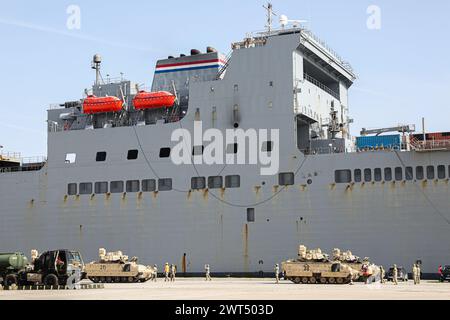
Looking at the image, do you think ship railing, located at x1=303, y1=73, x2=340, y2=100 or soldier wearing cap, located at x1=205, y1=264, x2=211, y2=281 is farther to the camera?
ship railing, located at x1=303, y1=73, x2=340, y2=100

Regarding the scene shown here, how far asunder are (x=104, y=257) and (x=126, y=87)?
13011mm

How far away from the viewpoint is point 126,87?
4497 cm

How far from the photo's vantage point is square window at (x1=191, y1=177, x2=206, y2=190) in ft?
129

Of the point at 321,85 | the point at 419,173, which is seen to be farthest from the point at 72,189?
the point at 419,173

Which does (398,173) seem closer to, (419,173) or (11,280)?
(419,173)

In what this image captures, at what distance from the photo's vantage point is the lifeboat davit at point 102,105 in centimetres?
4291

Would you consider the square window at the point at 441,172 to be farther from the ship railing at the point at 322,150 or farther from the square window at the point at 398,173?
the ship railing at the point at 322,150

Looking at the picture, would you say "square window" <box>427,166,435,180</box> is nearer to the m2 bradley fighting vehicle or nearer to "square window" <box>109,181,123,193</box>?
the m2 bradley fighting vehicle

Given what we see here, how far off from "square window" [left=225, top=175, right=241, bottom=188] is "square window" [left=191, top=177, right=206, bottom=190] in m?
1.48

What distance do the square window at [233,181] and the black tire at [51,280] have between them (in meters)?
12.6

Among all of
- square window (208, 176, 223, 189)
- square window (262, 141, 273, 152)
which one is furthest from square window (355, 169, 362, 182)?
square window (208, 176, 223, 189)

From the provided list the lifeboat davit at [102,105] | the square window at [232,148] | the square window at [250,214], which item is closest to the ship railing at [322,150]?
the square window at [232,148]

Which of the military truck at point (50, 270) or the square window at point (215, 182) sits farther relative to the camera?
the square window at point (215, 182)

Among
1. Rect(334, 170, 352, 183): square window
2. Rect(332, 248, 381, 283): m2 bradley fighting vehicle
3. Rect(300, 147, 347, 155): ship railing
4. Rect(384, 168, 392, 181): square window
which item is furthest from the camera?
Rect(300, 147, 347, 155): ship railing
